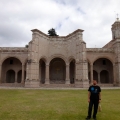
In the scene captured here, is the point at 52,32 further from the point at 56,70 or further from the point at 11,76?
the point at 11,76

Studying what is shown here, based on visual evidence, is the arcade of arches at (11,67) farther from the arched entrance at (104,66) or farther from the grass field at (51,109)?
the grass field at (51,109)

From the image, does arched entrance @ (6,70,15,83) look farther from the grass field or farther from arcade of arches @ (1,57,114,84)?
the grass field

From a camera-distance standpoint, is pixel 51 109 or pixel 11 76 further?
pixel 11 76

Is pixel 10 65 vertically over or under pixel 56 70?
over

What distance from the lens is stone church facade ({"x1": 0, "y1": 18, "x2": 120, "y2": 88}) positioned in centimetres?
2639

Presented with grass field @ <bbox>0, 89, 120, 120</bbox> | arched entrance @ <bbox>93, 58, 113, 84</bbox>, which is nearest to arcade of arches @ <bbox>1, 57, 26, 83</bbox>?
arched entrance @ <bbox>93, 58, 113, 84</bbox>

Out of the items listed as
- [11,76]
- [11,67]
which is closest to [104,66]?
[11,67]

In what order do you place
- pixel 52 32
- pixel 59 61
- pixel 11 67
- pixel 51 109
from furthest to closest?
1. pixel 52 32
2. pixel 11 67
3. pixel 59 61
4. pixel 51 109

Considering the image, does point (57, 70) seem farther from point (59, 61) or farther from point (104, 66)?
point (104, 66)

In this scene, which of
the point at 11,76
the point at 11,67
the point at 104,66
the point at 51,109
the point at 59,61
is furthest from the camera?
the point at 11,76

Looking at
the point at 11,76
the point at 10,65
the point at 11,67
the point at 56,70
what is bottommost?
the point at 11,76

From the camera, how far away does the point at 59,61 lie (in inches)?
1355

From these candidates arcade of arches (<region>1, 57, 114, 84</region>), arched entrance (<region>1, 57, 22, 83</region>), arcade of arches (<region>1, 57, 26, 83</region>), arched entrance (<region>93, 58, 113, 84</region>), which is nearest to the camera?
arcade of arches (<region>1, 57, 114, 84</region>)

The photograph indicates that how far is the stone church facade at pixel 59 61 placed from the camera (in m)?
26.4
